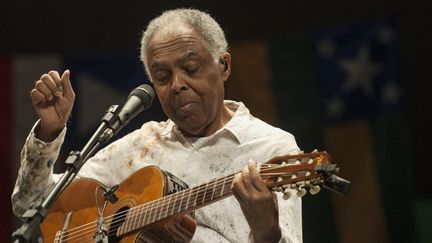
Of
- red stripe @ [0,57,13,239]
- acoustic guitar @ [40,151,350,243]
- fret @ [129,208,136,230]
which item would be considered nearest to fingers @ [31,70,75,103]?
acoustic guitar @ [40,151,350,243]

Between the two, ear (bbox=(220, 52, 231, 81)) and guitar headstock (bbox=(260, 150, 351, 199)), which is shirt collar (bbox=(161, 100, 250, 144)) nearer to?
ear (bbox=(220, 52, 231, 81))

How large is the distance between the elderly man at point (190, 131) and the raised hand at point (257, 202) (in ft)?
0.93

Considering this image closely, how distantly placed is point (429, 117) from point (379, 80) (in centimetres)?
39

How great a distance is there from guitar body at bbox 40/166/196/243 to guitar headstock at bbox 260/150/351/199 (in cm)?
47

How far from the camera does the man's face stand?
3.12 meters

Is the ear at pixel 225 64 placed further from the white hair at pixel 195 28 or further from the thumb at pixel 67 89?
the thumb at pixel 67 89

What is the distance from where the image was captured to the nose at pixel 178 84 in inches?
122

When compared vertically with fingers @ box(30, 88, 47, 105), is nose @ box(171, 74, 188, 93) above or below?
above

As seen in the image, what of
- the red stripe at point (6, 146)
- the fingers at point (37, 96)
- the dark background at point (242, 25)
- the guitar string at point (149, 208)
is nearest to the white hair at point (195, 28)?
the fingers at point (37, 96)

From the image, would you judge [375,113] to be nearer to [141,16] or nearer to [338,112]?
[338,112]

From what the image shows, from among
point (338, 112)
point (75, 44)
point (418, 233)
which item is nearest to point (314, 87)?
point (338, 112)

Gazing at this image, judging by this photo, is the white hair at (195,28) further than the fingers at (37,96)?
Yes

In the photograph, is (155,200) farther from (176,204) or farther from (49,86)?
(49,86)

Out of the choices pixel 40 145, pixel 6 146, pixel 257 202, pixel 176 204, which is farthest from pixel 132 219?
pixel 6 146
